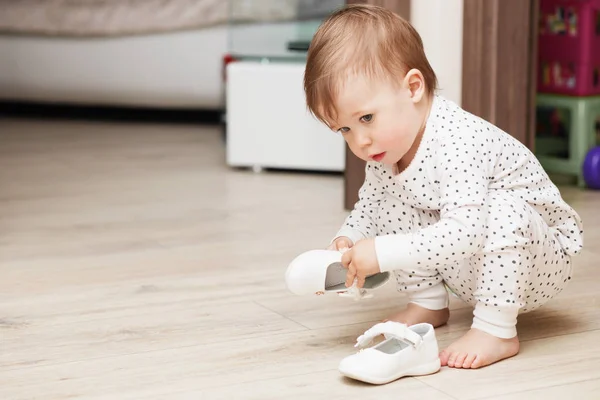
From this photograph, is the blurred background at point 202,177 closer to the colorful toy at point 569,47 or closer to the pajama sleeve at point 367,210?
the colorful toy at point 569,47

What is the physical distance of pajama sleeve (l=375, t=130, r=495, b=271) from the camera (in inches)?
42.2

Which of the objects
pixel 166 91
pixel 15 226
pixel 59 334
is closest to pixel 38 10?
pixel 166 91

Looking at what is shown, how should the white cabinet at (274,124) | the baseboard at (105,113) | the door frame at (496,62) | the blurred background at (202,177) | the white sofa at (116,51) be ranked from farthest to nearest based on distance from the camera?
the baseboard at (105,113), the white sofa at (116,51), the white cabinet at (274,124), the door frame at (496,62), the blurred background at (202,177)

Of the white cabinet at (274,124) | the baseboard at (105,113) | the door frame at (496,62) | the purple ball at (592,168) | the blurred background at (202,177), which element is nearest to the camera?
the blurred background at (202,177)

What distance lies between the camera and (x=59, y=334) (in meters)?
1.25

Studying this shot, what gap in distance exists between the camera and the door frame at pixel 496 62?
5.98ft

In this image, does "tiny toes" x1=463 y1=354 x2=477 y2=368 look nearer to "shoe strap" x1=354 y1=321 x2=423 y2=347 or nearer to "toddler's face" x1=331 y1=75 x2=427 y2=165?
"shoe strap" x1=354 y1=321 x2=423 y2=347

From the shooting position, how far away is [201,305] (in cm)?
137

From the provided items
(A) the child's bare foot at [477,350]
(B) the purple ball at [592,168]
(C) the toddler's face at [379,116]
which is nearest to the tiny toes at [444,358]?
(A) the child's bare foot at [477,350]

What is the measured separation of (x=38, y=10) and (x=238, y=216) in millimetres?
1615

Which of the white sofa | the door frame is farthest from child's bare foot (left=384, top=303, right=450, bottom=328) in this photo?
the white sofa

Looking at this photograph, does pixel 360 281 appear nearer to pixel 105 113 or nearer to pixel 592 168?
pixel 592 168

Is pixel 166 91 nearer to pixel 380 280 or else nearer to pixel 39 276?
pixel 39 276

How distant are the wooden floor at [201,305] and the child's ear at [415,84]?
31 centimetres
